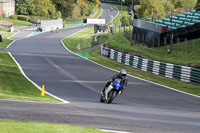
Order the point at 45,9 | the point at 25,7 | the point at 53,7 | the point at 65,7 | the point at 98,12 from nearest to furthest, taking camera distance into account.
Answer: the point at 25,7
the point at 45,9
the point at 53,7
the point at 65,7
the point at 98,12

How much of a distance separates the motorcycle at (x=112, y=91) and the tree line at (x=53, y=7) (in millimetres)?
109106

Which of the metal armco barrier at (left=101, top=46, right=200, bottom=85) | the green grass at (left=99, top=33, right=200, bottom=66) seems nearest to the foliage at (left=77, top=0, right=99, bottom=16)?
the green grass at (left=99, top=33, right=200, bottom=66)

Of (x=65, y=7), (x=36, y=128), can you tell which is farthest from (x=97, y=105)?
(x=65, y=7)

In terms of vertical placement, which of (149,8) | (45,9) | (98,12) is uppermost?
(45,9)

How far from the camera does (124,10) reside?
159625 mm

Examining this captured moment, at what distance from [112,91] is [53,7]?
120317 millimetres

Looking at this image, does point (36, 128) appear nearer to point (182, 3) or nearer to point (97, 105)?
point (97, 105)

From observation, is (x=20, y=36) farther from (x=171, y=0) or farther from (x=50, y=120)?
(x=50, y=120)

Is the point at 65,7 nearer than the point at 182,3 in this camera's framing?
No

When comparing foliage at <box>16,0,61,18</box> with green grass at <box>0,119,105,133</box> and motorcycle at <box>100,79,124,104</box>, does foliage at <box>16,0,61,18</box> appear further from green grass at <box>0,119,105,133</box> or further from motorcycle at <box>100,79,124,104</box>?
green grass at <box>0,119,105,133</box>

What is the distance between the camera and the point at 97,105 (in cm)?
1903

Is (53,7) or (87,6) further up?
(87,6)

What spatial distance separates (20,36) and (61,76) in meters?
55.6

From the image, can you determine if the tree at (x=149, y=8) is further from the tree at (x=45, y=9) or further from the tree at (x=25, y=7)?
the tree at (x=45, y=9)
